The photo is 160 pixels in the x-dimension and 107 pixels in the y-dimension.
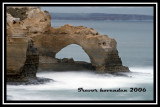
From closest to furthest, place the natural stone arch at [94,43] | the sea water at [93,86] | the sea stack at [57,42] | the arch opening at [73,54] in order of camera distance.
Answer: the sea water at [93,86], the sea stack at [57,42], the natural stone arch at [94,43], the arch opening at [73,54]

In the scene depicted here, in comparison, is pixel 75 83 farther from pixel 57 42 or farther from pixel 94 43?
pixel 57 42

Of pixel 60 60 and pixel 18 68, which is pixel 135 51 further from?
pixel 18 68

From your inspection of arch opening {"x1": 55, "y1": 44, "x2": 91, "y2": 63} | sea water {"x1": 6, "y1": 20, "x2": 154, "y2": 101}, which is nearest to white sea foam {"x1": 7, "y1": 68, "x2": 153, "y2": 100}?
sea water {"x1": 6, "y1": 20, "x2": 154, "y2": 101}

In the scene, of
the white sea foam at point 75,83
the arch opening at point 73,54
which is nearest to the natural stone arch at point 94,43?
the white sea foam at point 75,83

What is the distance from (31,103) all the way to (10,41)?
24.0 ft

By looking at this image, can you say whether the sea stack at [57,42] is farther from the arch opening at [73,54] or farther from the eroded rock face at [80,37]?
the arch opening at [73,54]

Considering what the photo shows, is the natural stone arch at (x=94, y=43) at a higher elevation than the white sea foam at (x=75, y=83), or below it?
higher

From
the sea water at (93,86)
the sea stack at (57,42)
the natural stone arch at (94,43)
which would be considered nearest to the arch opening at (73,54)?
the sea water at (93,86)

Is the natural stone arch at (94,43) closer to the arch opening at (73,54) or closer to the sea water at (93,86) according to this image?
the sea water at (93,86)

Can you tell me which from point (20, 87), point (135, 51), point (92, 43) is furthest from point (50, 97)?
point (135, 51)

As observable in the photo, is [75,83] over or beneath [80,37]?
beneath

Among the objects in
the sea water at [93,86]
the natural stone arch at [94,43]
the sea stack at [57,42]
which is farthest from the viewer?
the natural stone arch at [94,43]

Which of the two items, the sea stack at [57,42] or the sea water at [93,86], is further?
the sea stack at [57,42]

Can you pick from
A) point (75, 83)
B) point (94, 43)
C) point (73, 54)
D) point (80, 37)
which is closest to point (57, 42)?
point (80, 37)
